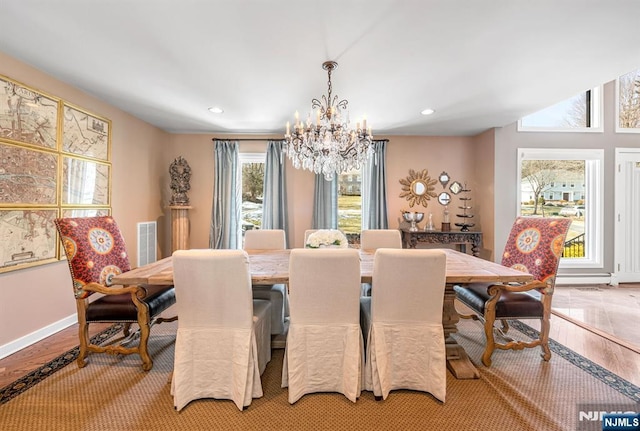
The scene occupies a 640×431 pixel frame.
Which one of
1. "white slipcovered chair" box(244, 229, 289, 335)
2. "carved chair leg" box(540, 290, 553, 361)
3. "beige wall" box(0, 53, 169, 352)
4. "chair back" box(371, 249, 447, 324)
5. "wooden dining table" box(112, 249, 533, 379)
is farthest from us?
"white slipcovered chair" box(244, 229, 289, 335)

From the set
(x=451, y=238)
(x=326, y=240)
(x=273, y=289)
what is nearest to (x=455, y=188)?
(x=451, y=238)

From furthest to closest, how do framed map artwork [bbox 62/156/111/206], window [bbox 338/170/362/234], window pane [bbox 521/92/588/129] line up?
window [bbox 338/170/362/234] → window pane [bbox 521/92/588/129] → framed map artwork [bbox 62/156/111/206]

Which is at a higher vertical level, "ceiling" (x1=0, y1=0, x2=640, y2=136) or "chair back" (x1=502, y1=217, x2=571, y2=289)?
"ceiling" (x1=0, y1=0, x2=640, y2=136)

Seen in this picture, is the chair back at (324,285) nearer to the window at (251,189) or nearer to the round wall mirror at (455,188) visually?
the window at (251,189)

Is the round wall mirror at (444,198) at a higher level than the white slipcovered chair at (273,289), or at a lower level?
higher

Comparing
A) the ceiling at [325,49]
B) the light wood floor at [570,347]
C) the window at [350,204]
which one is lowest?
the light wood floor at [570,347]

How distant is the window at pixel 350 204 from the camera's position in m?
4.70

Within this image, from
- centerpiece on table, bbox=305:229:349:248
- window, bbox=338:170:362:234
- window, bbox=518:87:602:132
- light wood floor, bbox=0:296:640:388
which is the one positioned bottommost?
light wood floor, bbox=0:296:640:388

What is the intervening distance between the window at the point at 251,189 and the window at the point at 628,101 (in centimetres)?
571

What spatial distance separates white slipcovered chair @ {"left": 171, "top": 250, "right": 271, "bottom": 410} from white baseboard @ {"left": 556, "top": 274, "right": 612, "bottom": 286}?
4.91m

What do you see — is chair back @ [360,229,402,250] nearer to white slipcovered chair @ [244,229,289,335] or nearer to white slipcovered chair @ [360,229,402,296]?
white slipcovered chair @ [360,229,402,296]

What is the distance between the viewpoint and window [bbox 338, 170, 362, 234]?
4695 millimetres

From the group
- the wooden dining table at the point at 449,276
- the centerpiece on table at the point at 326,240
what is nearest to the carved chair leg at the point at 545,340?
the wooden dining table at the point at 449,276

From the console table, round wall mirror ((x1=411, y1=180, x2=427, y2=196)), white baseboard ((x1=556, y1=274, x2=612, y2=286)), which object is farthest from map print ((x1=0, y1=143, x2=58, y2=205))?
white baseboard ((x1=556, y1=274, x2=612, y2=286))
